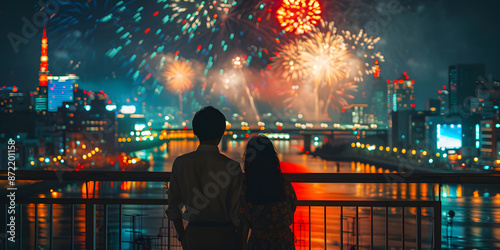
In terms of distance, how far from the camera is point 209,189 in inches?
106

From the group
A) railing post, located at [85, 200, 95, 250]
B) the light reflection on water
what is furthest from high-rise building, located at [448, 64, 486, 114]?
railing post, located at [85, 200, 95, 250]

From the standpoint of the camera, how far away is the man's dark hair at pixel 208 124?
269 cm

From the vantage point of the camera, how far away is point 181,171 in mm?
2705

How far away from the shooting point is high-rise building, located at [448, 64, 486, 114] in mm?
102938

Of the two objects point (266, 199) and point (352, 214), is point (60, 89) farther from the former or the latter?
point (266, 199)

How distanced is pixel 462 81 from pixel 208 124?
114 metres

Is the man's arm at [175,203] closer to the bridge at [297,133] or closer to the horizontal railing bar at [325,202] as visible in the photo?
the horizontal railing bar at [325,202]

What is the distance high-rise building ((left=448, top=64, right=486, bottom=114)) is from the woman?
10638cm

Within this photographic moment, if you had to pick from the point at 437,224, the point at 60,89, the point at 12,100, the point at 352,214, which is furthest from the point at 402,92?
the point at 437,224

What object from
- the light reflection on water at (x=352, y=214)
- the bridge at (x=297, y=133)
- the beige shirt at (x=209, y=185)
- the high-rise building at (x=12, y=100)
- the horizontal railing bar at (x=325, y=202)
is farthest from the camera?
the high-rise building at (x=12, y=100)

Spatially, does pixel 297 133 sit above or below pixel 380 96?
below

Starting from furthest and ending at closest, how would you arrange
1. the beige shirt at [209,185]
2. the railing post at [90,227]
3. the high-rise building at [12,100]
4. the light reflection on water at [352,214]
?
1. the high-rise building at [12,100]
2. the light reflection on water at [352,214]
3. the railing post at [90,227]
4. the beige shirt at [209,185]

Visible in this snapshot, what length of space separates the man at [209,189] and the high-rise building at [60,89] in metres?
107

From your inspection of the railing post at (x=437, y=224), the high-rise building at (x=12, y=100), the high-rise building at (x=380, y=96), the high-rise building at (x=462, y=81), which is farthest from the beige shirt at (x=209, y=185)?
the high-rise building at (x=380, y=96)
